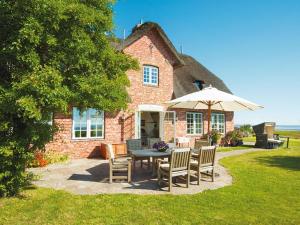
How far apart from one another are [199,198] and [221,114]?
14.3 metres

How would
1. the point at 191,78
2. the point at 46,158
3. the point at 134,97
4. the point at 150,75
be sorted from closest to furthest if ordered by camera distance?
the point at 46,158, the point at 134,97, the point at 150,75, the point at 191,78

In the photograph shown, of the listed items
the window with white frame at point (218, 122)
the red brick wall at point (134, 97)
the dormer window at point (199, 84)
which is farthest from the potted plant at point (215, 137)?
the red brick wall at point (134, 97)

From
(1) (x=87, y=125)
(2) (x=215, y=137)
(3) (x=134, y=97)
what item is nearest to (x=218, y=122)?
(2) (x=215, y=137)

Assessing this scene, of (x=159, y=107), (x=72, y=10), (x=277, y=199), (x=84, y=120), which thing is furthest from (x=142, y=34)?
(x=277, y=199)

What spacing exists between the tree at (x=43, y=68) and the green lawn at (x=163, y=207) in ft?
3.19

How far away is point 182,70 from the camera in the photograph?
68.5 ft

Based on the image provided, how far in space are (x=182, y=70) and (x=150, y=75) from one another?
16.8 ft

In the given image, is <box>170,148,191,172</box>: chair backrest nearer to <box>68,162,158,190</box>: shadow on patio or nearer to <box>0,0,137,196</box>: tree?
<box>68,162,158,190</box>: shadow on patio

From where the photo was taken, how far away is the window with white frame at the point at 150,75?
16328 millimetres

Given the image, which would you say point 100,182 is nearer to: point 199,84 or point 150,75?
point 150,75

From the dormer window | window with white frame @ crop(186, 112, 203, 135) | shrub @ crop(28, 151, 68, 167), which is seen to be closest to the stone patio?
shrub @ crop(28, 151, 68, 167)

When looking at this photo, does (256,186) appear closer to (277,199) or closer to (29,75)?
(277,199)

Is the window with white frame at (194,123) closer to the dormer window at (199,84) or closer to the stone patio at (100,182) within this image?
the dormer window at (199,84)

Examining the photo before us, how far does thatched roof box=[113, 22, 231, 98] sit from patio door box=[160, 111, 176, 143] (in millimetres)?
1328
